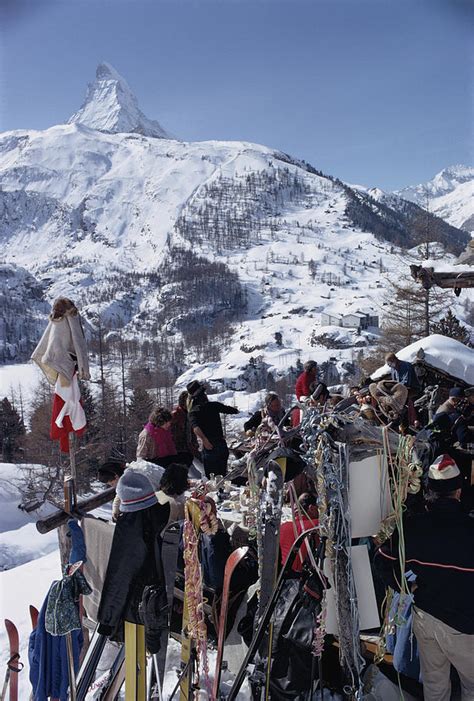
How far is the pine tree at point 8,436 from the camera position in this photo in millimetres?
40438

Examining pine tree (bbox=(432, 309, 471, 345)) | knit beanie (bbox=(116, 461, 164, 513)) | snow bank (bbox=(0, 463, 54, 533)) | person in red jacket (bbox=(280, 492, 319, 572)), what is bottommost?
snow bank (bbox=(0, 463, 54, 533))

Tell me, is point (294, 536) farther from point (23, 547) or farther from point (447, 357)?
point (23, 547)

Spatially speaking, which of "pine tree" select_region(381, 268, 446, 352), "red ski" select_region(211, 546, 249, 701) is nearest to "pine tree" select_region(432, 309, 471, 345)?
"pine tree" select_region(381, 268, 446, 352)

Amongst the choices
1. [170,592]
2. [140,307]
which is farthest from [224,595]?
[140,307]

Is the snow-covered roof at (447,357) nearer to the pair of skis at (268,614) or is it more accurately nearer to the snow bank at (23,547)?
the pair of skis at (268,614)

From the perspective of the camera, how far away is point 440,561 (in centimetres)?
336

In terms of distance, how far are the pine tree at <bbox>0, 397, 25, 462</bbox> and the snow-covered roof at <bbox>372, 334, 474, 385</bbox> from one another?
35.5 metres

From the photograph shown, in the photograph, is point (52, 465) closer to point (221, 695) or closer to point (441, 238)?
point (441, 238)

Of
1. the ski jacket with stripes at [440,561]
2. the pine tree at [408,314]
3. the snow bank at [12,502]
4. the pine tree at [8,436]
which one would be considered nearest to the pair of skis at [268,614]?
the ski jacket with stripes at [440,561]

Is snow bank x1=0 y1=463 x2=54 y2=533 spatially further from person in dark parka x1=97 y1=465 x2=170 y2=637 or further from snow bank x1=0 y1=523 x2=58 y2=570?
person in dark parka x1=97 y1=465 x2=170 y2=637

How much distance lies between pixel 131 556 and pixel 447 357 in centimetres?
882

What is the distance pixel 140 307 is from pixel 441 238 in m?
177

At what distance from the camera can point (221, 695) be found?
14.1ft

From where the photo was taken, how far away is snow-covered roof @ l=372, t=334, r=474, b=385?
10.6 metres
